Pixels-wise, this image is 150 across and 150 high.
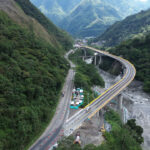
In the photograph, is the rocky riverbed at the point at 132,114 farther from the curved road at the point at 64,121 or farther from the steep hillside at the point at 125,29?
the steep hillside at the point at 125,29

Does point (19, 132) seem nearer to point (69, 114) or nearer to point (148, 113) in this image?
point (69, 114)

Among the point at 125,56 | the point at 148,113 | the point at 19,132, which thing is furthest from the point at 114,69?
the point at 19,132

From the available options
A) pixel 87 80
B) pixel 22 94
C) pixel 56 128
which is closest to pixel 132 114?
pixel 87 80

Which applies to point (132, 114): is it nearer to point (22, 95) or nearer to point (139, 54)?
point (22, 95)

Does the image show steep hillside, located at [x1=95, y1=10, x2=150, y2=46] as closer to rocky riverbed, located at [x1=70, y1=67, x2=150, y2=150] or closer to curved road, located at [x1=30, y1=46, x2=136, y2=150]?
rocky riverbed, located at [x1=70, y1=67, x2=150, y2=150]

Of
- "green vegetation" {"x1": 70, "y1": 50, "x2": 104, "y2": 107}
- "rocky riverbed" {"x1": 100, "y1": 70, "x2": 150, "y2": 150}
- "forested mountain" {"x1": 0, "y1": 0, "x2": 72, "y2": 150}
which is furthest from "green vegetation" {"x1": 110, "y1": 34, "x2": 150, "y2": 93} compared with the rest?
"forested mountain" {"x1": 0, "y1": 0, "x2": 72, "y2": 150}

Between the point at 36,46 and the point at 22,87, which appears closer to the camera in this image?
the point at 22,87
